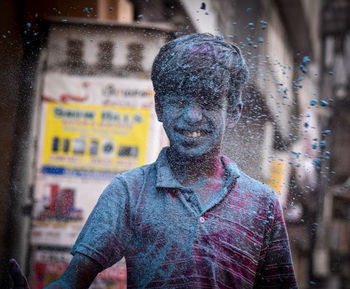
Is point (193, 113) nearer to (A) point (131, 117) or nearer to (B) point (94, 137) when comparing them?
(A) point (131, 117)

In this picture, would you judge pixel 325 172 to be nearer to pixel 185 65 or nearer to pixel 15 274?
pixel 185 65

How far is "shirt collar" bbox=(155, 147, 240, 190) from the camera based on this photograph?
1118 millimetres

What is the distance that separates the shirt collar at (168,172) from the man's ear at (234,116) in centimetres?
11

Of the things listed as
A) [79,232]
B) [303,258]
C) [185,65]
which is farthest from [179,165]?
[303,258]

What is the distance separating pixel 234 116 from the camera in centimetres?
117

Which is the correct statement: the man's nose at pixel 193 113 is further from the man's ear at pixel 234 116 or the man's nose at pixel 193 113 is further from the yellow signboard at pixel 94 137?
the yellow signboard at pixel 94 137

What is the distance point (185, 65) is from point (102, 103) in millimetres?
346

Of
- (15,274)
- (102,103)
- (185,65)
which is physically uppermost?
(185,65)

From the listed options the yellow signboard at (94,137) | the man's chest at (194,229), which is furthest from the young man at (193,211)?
the yellow signboard at (94,137)

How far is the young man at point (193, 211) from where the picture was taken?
1.09m

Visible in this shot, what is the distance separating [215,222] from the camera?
1097 mm

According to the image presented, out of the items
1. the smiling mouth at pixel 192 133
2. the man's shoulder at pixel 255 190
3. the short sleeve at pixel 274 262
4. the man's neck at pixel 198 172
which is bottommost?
the short sleeve at pixel 274 262

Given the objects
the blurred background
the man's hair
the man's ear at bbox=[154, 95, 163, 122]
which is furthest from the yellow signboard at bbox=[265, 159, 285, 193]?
the man's ear at bbox=[154, 95, 163, 122]

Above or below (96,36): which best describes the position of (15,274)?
below
